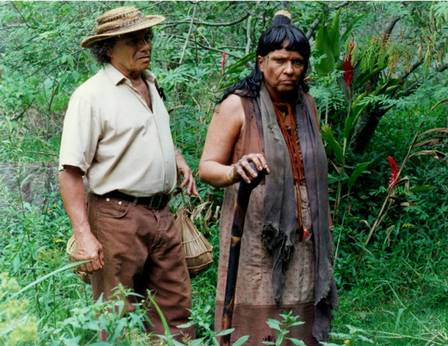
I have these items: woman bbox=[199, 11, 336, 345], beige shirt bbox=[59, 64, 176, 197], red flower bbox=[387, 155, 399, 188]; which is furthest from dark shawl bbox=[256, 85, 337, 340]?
red flower bbox=[387, 155, 399, 188]

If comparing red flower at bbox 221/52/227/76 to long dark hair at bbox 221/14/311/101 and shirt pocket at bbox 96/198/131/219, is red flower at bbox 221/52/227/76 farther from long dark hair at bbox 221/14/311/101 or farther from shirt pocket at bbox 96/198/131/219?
long dark hair at bbox 221/14/311/101

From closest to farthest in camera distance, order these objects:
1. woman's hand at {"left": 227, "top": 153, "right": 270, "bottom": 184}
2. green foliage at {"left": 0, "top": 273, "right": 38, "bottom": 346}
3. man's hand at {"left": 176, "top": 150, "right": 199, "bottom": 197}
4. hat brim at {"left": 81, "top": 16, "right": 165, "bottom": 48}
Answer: green foliage at {"left": 0, "top": 273, "right": 38, "bottom": 346} → woman's hand at {"left": 227, "top": 153, "right": 270, "bottom": 184} → hat brim at {"left": 81, "top": 16, "right": 165, "bottom": 48} → man's hand at {"left": 176, "top": 150, "right": 199, "bottom": 197}

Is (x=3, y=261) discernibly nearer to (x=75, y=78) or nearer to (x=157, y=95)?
(x=75, y=78)

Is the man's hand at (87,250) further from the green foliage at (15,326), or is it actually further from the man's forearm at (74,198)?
the green foliage at (15,326)

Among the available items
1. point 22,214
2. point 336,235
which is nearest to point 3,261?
point 22,214

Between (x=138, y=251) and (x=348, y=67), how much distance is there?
2.49 m

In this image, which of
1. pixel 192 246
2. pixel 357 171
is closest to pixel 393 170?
pixel 357 171

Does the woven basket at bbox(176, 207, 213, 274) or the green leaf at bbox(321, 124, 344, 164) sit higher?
the green leaf at bbox(321, 124, 344, 164)

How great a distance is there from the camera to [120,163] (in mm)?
4820

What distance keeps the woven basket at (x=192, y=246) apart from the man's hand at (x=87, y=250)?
69cm

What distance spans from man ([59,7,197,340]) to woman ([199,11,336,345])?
59 centimetres

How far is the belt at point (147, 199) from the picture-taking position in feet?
16.1

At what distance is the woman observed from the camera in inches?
171

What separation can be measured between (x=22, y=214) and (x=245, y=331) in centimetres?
304
